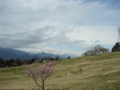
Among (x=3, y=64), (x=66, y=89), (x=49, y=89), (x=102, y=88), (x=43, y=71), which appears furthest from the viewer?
(x=3, y=64)

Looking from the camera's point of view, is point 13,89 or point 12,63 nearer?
point 13,89

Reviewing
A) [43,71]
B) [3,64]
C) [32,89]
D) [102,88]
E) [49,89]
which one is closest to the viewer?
[43,71]

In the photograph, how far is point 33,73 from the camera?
17.7 meters

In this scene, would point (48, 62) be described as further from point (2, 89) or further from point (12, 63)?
point (12, 63)

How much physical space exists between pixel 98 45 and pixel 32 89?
115505 mm

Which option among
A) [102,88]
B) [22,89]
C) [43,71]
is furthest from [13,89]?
[102,88]

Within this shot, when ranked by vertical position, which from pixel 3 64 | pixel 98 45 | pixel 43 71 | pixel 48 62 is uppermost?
pixel 98 45

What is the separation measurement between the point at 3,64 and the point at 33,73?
407ft

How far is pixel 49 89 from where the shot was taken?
2378cm

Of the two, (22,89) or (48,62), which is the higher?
(48,62)

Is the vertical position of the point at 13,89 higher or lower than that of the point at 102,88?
lower

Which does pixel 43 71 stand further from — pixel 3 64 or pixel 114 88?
pixel 3 64

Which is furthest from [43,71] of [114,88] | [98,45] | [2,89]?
[98,45]

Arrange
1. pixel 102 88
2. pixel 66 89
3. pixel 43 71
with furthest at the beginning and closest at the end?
pixel 66 89
pixel 102 88
pixel 43 71
